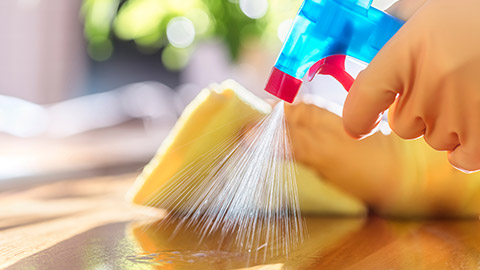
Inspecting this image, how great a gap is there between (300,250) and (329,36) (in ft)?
0.59

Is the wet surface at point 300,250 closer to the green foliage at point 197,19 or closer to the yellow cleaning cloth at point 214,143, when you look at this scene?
the yellow cleaning cloth at point 214,143

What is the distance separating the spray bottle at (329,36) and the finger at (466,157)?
102mm

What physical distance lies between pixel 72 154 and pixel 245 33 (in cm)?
87

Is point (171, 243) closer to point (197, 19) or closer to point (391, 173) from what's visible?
point (391, 173)

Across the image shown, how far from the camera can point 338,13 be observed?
47 cm

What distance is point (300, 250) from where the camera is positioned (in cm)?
50

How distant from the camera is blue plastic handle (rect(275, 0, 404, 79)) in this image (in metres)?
0.47

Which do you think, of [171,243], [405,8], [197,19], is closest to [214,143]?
[171,243]

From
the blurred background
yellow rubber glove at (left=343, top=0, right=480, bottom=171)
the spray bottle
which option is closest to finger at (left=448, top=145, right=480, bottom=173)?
yellow rubber glove at (left=343, top=0, right=480, bottom=171)

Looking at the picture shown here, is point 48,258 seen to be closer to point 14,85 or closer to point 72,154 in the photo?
point 72,154

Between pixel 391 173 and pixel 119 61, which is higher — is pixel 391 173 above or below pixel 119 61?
below

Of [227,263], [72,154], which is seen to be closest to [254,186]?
[227,263]

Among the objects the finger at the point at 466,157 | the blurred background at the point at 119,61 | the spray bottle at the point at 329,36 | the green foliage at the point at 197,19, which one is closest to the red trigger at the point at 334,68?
the spray bottle at the point at 329,36

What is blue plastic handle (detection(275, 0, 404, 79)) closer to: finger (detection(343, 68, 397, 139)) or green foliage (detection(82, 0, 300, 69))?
finger (detection(343, 68, 397, 139))
